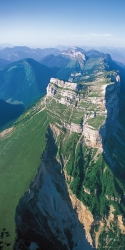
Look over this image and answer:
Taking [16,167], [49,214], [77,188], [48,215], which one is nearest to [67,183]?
[77,188]

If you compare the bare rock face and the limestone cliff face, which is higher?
the bare rock face

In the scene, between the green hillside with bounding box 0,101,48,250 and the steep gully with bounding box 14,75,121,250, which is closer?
the steep gully with bounding box 14,75,121,250

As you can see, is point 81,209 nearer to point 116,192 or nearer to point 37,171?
point 116,192

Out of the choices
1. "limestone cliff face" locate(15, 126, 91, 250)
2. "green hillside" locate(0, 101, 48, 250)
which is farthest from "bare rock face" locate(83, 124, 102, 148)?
"green hillside" locate(0, 101, 48, 250)

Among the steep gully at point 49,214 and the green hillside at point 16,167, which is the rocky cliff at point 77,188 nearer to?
the steep gully at point 49,214

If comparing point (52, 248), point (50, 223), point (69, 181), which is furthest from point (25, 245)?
point (69, 181)

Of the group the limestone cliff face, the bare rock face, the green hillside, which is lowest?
the limestone cliff face

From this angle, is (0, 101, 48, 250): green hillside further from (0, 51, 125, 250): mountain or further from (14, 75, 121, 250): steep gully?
(14, 75, 121, 250): steep gully

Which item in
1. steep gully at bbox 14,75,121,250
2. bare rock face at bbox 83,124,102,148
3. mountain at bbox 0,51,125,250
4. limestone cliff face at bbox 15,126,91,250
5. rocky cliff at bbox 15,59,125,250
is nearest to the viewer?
limestone cliff face at bbox 15,126,91,250

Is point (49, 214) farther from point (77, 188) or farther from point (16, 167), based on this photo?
point (16, 167)
